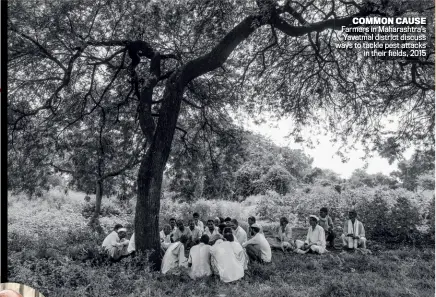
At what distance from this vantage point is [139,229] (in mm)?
6531

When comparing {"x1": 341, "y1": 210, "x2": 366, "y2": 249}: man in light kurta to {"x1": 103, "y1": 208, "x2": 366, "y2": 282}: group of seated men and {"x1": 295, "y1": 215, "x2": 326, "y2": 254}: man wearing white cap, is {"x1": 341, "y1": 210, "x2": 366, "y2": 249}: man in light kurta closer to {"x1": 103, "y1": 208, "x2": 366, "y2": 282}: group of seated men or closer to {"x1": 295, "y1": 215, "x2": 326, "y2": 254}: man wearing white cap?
{"x1": 103, "y1": 208, "x2": 366, "y2": 282}: group of seated men

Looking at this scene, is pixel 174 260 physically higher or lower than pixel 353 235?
lower

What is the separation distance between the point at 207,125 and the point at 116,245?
167 inches

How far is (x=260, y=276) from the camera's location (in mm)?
6250

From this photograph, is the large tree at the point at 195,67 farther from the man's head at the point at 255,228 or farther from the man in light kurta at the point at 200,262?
the man's head at the point at 255,228

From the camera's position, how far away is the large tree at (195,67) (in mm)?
6426

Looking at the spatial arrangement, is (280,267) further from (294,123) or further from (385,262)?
(294,123)

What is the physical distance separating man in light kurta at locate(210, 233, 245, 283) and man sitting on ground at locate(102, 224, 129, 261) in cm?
200

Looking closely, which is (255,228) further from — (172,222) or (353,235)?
(353,235)

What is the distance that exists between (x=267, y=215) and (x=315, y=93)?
6883mm

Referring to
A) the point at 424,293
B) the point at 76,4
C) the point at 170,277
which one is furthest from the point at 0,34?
the point at 424,293

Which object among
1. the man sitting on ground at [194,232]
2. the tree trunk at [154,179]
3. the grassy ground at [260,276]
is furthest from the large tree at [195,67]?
the man sitting on ground at [194,232]

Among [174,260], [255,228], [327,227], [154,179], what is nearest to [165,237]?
[174,260]

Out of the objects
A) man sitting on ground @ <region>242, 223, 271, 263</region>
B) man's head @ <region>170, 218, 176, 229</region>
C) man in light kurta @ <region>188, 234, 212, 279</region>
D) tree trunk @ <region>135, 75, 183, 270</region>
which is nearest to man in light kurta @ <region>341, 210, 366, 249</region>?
man sitting on ground @ <region>242, 223, 271, 263</region>
